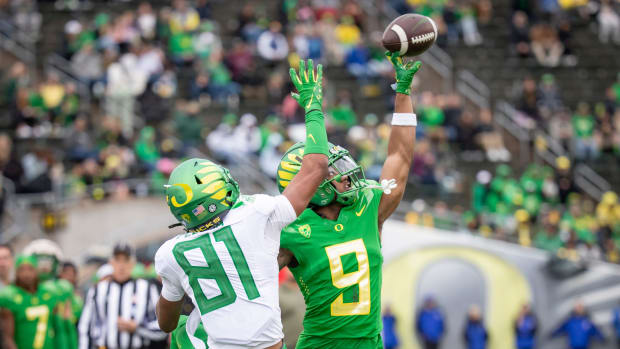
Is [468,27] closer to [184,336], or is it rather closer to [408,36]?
[408,36]

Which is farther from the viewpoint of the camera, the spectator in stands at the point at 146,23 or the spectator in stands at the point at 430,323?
the spectator in stands at the point at 146,23

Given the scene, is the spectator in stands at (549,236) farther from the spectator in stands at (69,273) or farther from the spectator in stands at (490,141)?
the spectator in stands at (69,273)

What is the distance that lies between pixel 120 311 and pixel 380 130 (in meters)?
10.3

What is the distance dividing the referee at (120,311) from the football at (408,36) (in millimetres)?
3342

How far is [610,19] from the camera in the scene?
23.1m

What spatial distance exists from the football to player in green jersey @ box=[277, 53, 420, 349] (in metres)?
0.89

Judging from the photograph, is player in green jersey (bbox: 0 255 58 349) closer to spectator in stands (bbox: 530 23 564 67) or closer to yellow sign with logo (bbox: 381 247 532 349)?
yellow sign with logo (bbox: 381 247 532 349)

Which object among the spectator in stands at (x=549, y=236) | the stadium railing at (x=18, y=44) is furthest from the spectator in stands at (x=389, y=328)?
the stadium railing at (x=18, y=44)

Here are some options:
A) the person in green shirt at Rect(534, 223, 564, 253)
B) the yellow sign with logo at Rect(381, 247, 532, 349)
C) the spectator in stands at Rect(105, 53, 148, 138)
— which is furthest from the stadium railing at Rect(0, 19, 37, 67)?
the person in green shirt at Rect(534, 223, 564, 253)

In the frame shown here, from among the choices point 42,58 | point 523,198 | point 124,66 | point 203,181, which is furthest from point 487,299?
point 203,181

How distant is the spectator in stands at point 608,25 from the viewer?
2305 centimetres

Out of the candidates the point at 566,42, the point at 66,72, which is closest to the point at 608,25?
the point at 566,42

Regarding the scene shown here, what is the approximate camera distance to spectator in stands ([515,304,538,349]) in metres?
15.2

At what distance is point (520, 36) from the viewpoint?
22094 mm
